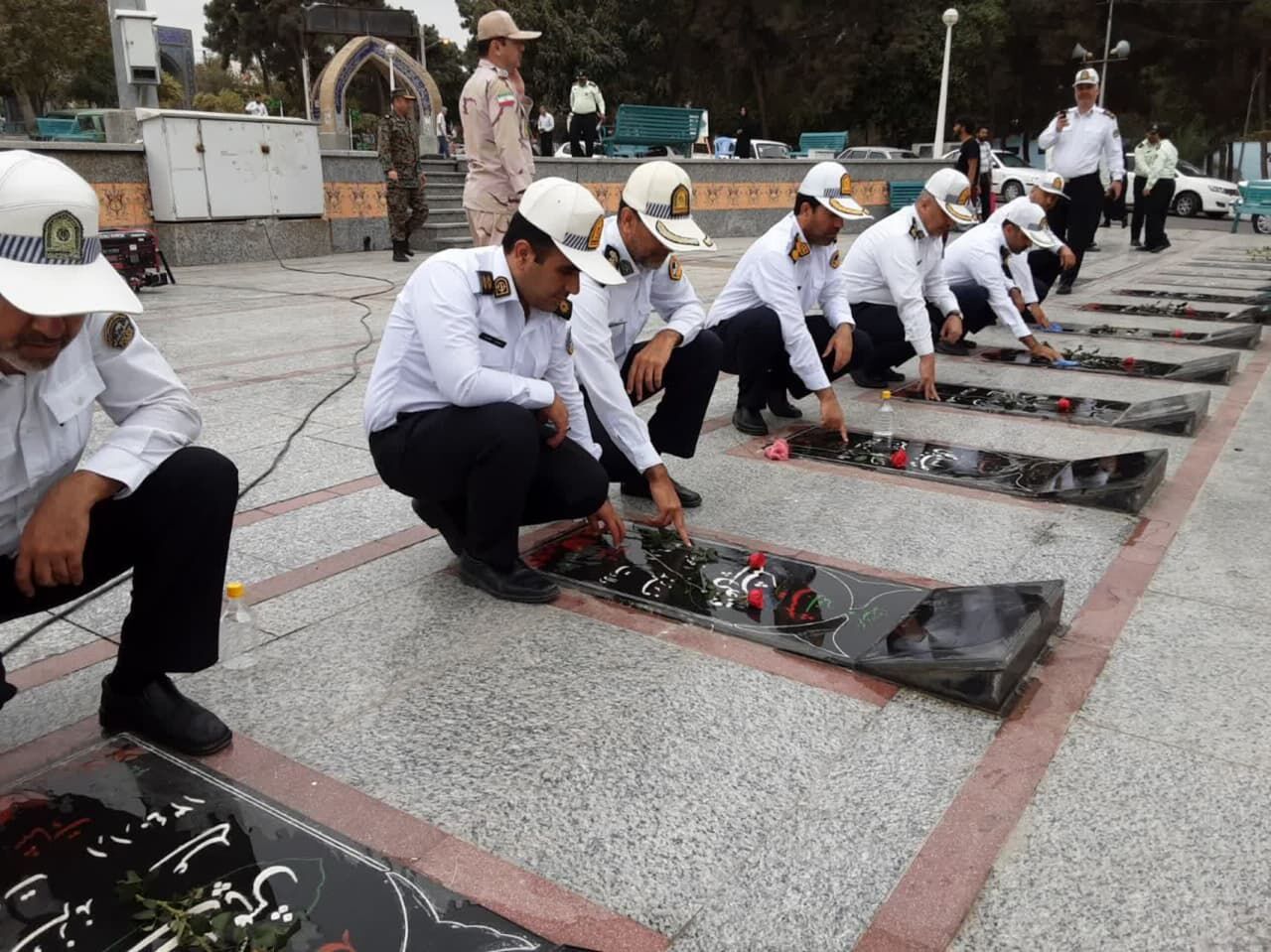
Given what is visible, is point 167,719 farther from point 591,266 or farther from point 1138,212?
point 1138,212

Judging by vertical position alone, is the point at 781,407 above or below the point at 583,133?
below

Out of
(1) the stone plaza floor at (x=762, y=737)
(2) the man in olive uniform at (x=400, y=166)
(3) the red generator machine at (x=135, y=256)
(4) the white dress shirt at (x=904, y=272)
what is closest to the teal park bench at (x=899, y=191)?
(2) the man in olive uniform at (x=400, y=166)

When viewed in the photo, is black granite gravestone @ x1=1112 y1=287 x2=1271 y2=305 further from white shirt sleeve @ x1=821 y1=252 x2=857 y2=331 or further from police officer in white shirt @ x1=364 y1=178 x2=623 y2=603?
police officer in white shirt @ x1=364 y1=178 x2=623 y2=603

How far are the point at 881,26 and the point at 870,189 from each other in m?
18.3

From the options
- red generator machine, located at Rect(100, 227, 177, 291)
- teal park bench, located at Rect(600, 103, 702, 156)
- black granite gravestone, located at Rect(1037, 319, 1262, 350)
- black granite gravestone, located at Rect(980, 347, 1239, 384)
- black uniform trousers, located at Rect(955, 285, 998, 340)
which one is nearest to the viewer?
black granite gravestone, located at Rect(980, 347, 1239, 384)

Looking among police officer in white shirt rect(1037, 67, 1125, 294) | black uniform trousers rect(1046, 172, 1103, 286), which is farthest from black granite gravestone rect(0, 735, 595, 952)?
police officer in white shirt rect(1037, 67, 1125, 294)

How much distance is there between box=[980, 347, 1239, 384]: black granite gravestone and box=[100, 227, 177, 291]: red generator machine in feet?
23.0

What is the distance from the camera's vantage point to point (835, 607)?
9.87ft

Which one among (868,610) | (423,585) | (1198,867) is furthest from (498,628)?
(1198,867)

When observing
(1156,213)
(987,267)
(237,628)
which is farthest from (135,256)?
(1156,213)

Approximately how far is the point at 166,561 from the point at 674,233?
1.97 metres

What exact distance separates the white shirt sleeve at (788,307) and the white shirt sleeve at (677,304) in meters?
0.65

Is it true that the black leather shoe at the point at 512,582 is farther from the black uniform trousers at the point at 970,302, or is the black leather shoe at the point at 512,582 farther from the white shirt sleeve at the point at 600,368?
the black uniform trousers at the point at 970,302

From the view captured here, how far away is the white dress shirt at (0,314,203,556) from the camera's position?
1933 mm
